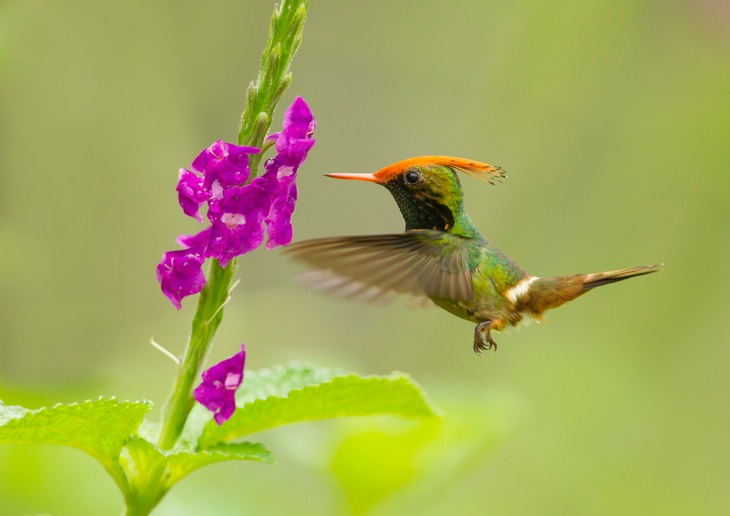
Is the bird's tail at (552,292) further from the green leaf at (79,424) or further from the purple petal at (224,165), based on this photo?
the green leaf at (79,424)

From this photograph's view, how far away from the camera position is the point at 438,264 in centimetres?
186

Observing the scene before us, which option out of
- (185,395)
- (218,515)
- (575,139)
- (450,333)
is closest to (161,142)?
(450,333)

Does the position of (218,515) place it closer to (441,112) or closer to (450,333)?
(450,333)

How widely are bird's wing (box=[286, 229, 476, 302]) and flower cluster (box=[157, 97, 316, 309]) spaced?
5.5 inches

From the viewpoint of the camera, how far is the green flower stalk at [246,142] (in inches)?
50.7

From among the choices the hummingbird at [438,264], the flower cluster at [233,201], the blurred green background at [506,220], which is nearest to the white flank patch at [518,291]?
the hummingbird at [438,264]

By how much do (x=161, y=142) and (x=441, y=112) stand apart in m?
2.28

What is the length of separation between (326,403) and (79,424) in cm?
39

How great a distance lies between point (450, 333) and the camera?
12.7 ft

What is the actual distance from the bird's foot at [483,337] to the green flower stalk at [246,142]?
68cm

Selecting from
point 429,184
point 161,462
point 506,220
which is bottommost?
point 506,220

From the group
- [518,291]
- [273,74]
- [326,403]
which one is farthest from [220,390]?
[518,291]

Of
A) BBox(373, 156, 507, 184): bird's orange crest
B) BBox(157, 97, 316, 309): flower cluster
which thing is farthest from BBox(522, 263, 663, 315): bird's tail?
BBox(157, 97, 316, 309): flower cluster

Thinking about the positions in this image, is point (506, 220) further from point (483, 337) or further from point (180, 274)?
point (180, 274)
